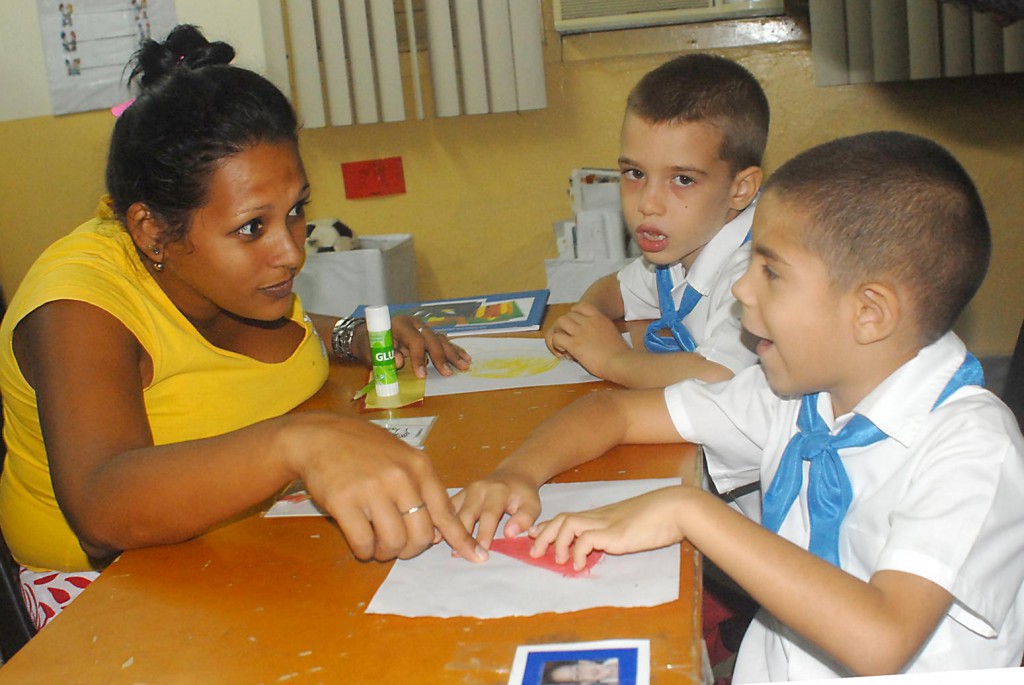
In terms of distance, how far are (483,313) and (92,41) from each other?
2.13 meters

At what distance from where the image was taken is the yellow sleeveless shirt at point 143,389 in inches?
46.4

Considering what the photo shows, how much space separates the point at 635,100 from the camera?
66.6 inches

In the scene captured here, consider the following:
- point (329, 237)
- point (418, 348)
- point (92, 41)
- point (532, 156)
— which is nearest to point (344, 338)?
point (418, 348)

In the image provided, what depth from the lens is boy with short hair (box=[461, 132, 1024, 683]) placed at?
2.72 feet

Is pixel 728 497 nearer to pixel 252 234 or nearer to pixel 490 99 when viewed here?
pixel 252 234

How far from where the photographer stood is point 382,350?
1383 mm

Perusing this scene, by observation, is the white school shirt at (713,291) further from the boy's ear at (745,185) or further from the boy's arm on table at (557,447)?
the boy's arm on table at (557,447)

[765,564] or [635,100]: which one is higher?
[635,100]

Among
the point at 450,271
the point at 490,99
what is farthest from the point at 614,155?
the point at 450,271

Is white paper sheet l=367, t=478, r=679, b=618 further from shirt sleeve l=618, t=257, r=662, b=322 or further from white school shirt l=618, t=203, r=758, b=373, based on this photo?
shirt sleeve l=618, t=257, r=662, b=322

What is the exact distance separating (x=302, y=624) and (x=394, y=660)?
0.35ft

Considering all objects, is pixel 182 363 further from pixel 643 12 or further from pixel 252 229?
pixel 643 12

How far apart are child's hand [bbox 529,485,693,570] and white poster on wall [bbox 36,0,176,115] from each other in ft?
9.11

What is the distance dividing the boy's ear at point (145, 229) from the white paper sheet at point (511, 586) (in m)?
0.59
